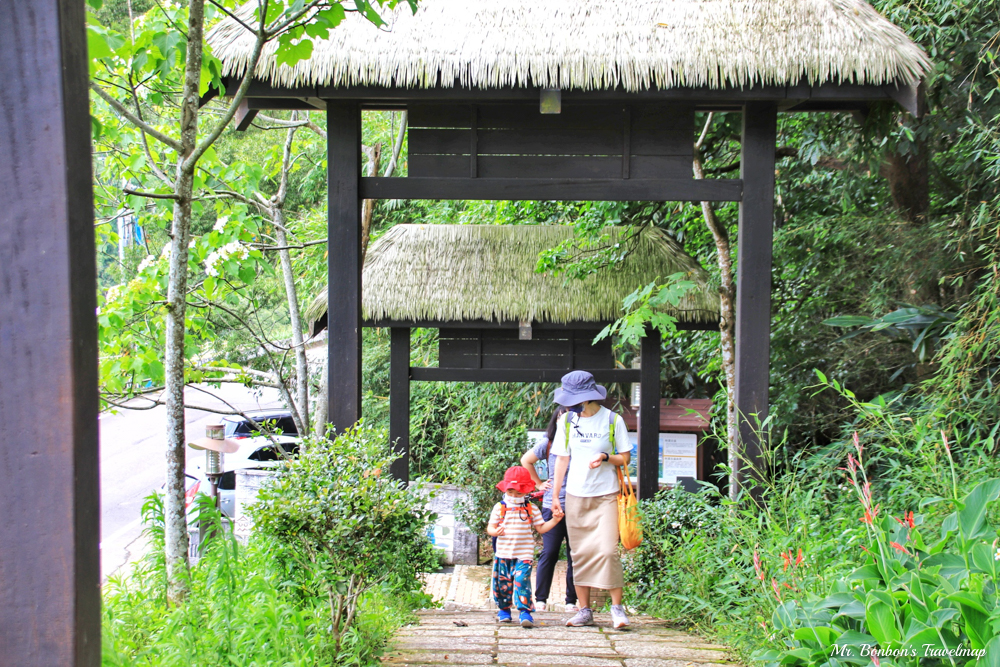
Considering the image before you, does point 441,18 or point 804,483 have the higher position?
point 441,18

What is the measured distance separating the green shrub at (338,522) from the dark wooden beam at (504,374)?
3886mm

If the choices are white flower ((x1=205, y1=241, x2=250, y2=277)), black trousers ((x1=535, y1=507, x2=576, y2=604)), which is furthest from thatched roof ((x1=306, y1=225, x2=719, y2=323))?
black trousers ((x1=535, y1=507, x2=576, y2=604))

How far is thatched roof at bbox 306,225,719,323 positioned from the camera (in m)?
6.48

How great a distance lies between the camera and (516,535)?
4.54 meters

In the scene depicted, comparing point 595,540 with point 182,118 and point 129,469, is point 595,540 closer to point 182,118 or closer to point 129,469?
point 182,118

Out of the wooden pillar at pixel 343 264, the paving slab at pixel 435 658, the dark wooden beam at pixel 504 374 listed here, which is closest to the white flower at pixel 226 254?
the wooden pillar at pixel 343 264

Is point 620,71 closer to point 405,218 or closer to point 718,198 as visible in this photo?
point 718,198

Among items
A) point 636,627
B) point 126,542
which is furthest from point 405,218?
point 636,627

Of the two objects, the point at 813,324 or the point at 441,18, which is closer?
the point at 441,18

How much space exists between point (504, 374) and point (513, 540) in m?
2.84

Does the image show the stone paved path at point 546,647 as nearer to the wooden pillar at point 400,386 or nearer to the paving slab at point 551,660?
the paving slab at point 551,660

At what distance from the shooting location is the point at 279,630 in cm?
264

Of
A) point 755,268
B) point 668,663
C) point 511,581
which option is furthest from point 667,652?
point 755,268

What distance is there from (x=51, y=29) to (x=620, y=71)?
3195mm
